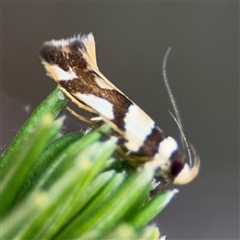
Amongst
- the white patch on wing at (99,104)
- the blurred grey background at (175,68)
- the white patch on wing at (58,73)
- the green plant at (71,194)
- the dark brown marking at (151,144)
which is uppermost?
the blurred grey background at (175,68)

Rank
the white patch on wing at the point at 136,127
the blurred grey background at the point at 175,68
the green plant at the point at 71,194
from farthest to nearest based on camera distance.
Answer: the blurred grey background at the point at 175,68 < the white patch on wing at the point at 136,127 < the green plant at the point at 71,194

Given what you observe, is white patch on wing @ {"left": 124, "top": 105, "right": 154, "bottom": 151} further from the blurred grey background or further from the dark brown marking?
the blurred grey background

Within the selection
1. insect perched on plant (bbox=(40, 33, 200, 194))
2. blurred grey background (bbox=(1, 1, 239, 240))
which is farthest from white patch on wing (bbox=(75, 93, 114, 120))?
blurred grey background (bbox=(1, 1, 239, 240))

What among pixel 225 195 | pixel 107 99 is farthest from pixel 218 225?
pixel 107 99

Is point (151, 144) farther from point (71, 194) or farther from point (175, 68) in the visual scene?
point (175, 68)

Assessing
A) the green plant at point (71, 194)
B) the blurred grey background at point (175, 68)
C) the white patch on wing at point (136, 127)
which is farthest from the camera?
the blurred grey background at point (175, 68)

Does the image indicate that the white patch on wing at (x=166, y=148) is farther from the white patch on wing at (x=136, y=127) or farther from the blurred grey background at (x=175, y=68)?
the blurred grey background at (x=175, y=68)

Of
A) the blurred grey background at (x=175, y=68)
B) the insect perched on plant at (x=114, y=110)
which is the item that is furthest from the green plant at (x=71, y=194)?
the blurred grey background at (x=175, y=68)
